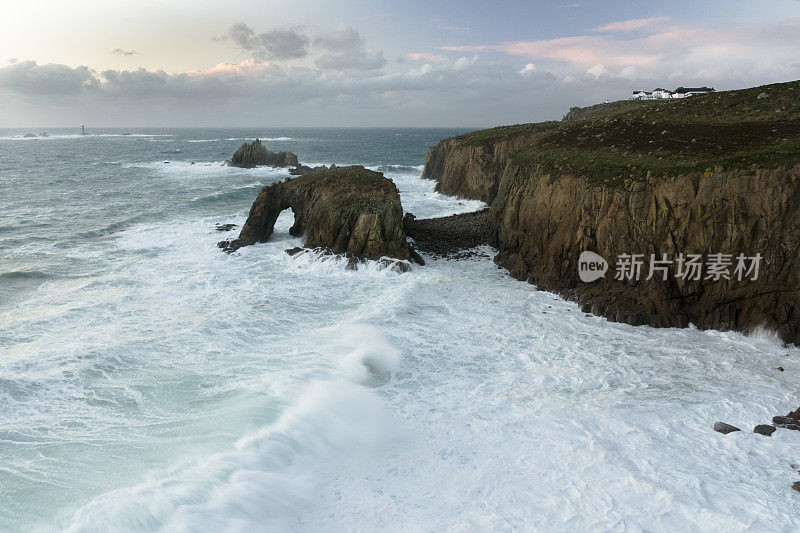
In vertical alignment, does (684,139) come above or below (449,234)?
above

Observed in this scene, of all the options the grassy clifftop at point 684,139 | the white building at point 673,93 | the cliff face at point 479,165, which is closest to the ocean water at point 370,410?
the grassy clifftop at point 684,139

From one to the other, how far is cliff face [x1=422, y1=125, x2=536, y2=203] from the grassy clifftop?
1667 centimetres

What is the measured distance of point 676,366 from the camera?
1638 cm

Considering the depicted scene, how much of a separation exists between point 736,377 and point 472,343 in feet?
30.0

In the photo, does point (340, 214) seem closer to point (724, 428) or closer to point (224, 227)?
point (224, 227)

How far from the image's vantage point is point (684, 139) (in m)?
23.9

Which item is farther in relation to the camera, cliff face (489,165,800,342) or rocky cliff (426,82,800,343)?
rocky cliff (426,82,800,343)

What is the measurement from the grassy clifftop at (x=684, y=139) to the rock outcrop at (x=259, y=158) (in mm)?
68698

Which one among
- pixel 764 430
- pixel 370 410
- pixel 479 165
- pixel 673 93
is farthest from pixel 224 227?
pixel 673 93

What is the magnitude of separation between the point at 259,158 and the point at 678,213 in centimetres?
8666

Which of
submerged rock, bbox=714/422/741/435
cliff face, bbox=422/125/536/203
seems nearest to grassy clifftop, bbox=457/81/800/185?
submerged rock, bbox=714/422/741/435

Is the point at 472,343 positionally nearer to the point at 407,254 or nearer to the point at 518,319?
the point at 518,319

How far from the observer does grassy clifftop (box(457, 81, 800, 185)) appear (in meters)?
20.6

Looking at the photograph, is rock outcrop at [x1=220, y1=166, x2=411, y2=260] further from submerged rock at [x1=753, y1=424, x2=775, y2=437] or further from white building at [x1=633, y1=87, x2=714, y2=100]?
white building at [x1=633, y1=87, x2=714, y2=100]
